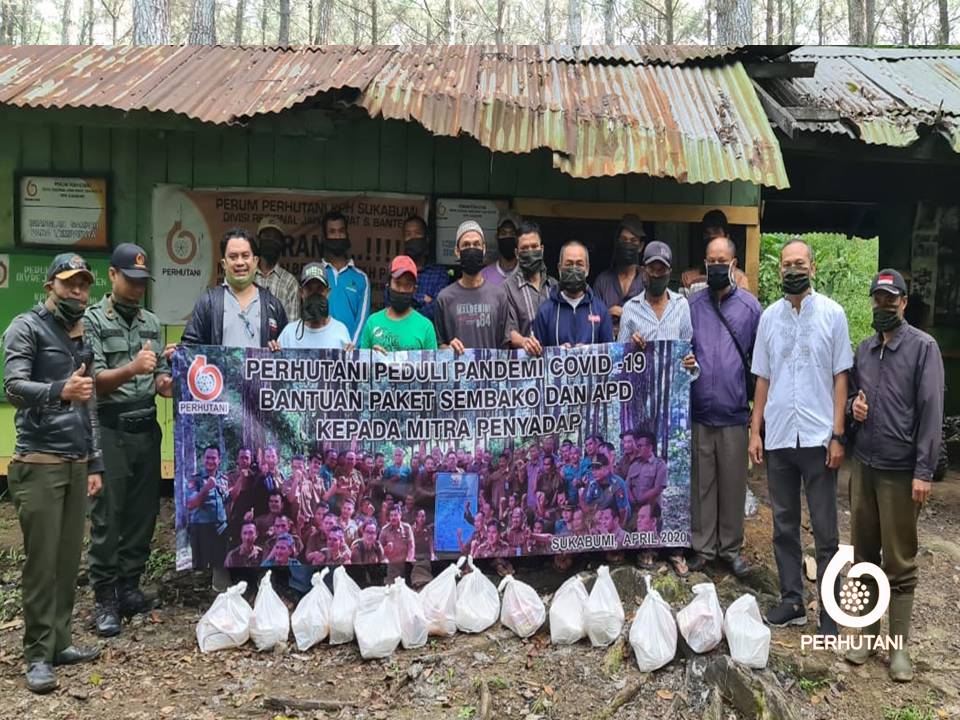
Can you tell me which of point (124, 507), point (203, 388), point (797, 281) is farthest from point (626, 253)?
point (124, 507)

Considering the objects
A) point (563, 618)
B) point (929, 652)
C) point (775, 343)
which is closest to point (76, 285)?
point (563, 618)

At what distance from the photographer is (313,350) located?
4.41 m

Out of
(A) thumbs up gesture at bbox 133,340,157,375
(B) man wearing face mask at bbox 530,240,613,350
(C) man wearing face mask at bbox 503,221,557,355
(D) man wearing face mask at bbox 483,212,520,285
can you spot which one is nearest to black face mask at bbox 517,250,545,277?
(C) man wearing face mask at bbox 503,221,557,355

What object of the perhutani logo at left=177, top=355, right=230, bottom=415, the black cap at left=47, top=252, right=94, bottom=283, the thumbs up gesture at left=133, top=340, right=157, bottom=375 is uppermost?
the black cap at left=47, top=252, right=94, bottom=283

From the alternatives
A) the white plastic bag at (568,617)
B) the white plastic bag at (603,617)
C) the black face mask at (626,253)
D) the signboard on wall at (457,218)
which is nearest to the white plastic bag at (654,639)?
the white plastic bag at (603,617)

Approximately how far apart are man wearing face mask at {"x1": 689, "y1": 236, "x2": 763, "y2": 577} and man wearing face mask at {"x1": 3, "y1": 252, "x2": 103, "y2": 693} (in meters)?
3.50

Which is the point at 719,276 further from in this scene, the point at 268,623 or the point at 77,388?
the point at 77,388

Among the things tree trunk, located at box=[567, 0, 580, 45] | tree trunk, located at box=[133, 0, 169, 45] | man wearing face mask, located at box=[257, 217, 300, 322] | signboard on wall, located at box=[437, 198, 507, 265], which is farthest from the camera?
tree trunk, located at box=[567, 0, 580, 45]

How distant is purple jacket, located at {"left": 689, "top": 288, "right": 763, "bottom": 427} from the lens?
4.59 meters

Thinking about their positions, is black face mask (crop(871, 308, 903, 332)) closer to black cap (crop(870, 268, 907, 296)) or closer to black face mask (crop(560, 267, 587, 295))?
black cap (crop(870, 268, 907, 296))

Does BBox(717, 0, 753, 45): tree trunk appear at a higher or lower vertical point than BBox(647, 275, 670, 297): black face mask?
higher

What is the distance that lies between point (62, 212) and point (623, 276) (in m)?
4.69

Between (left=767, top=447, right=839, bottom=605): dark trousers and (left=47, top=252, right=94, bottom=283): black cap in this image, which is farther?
(left=767, top=447, right=839, bottom=605): dark trousers

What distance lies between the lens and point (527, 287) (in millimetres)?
4945
